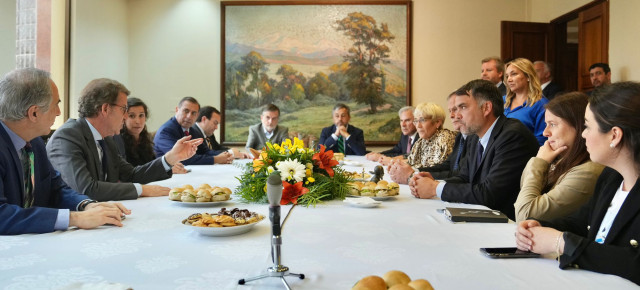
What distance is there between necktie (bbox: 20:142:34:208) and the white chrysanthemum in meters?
1.05

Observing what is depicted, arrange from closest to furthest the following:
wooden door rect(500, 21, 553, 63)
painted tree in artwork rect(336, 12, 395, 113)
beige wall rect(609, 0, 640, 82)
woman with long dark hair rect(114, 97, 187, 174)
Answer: woman with long dark hair rect(114, 97, 187, 174) < beige wall rect(609, 0, 640, 82) < wooden door rect(500, 21, 553, 63) < painted tree in artwork rect(336, 12, 395, 113)

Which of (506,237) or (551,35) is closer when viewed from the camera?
(506,237)

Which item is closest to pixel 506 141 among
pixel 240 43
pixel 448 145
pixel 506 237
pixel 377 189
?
pixel 377 189

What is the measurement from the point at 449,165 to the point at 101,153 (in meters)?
2.68

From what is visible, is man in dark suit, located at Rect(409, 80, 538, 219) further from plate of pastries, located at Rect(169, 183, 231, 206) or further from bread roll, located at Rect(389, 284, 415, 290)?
bread roll, located at Rect(389, 284, 415, 290)

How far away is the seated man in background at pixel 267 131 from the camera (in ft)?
22.0

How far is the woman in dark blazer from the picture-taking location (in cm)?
134

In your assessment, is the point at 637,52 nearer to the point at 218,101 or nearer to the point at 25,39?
the point at 218,101

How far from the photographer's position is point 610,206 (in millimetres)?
1673

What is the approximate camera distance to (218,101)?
8.05 m

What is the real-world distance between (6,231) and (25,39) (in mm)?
4659

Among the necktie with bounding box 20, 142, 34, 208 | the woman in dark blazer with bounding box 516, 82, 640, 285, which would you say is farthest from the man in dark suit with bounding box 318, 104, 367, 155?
the woman in dark blazer with bounding box 516, 82, 640, 285

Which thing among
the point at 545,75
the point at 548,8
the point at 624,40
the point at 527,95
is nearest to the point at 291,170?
the point at 527,95

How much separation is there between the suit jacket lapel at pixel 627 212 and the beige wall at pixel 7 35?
18.6ft
